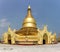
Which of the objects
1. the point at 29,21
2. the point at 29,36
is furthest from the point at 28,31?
the point at 29,21

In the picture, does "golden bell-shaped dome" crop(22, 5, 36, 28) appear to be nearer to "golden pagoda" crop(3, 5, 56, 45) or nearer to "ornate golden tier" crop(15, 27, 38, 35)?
"golden pagoda" crop(3, 5, 56, 45)

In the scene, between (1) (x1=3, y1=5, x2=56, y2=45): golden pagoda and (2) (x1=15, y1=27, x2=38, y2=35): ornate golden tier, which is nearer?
(1) (x1=3, y1=5, x2=56, y2=45): golden pagoda

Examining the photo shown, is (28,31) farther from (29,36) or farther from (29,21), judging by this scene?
(29,21)

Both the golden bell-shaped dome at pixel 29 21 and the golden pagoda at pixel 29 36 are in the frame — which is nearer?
the golden pagoda at pixel 29 36

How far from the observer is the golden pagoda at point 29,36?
26.9 meters

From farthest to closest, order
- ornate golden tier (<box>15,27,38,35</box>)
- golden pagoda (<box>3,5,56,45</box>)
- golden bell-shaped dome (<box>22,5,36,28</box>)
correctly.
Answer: golden bell-shaped dome (<box>22,5,36,28</box>)
ornate golden tier (<box>15,27,38,35</box>)
golden pagoda (<box>3,5,56,45</box>)

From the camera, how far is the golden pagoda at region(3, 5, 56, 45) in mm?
26938

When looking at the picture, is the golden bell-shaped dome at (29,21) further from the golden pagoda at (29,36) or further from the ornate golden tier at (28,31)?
the ornate golden tier at (28,31)

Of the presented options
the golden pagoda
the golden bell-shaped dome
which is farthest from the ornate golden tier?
the golden bell-shaped dome

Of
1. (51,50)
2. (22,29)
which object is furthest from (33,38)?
(51,50)

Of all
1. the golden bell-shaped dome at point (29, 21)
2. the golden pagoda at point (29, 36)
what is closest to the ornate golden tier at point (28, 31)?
the golden pagoda at point (29, 36)

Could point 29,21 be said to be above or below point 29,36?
above

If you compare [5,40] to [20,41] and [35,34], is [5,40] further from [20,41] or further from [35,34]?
[35,34]

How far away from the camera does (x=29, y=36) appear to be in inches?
1067
